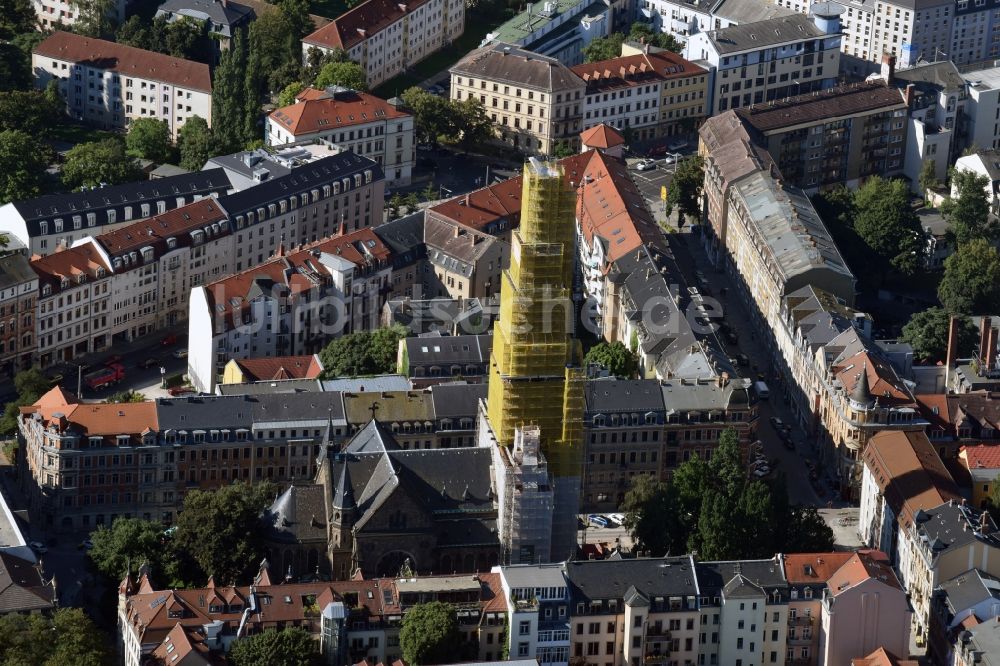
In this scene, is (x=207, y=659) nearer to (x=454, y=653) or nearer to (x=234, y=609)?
(x=234, y=609)

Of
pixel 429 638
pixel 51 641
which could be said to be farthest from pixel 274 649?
pixel 51 641

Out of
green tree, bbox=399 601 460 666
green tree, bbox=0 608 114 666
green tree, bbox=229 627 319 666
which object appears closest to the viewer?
green tree, bbox=229 627 319 666

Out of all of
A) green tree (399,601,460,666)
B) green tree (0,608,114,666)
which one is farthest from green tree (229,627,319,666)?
green tree (0,608,114,666)

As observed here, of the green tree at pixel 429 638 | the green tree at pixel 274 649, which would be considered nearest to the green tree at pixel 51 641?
the green tree at pixel 274 649

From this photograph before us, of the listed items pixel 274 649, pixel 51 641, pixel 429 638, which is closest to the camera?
pixel 274 649

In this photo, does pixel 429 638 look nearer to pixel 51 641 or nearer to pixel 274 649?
pixel 274 649

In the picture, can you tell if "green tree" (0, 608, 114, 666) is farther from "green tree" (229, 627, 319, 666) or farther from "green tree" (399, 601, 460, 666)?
"green tree" (399, 601, 460, 666)

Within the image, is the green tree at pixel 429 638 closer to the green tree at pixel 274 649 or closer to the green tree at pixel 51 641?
the green tree at pixel 274 649
